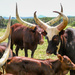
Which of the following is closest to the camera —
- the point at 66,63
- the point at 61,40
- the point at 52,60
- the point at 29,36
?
the point at 66,63

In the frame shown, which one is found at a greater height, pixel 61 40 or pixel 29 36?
pixel 61 40

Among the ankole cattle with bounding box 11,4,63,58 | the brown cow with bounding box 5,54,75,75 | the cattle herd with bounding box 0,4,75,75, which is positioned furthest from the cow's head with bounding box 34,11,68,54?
the ankole cattle with bounding box 11,4,63,58

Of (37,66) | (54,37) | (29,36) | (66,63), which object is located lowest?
(37,66)

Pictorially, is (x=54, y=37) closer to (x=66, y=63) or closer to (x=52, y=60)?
(x=52, y=60)

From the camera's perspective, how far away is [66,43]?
21.0 ft

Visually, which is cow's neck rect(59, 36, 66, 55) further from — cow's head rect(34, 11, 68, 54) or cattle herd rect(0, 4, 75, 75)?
cow's head rect(34, 11, 68, 54)

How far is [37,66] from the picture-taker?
19.4ft

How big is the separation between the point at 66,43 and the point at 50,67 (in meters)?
0.99

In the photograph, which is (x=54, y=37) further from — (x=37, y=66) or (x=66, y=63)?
(x=37, y=66)

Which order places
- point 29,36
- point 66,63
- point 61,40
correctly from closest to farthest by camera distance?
point 66,63 → point 61,40 → point 29,36

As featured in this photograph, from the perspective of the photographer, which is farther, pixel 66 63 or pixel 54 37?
pixel 54 37

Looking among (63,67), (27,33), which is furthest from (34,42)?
(63,67)

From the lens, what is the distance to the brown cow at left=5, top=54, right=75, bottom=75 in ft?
19.1

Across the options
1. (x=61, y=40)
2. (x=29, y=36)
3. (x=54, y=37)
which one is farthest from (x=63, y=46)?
(x=29, y=36)
